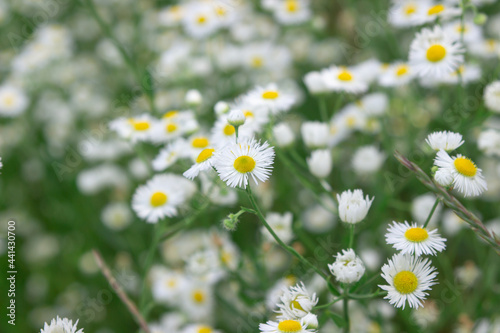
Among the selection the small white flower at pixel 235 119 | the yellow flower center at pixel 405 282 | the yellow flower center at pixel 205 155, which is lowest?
the yellow flower center at pixel 405 282

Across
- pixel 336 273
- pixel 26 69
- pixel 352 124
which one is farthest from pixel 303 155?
pixel 26 69

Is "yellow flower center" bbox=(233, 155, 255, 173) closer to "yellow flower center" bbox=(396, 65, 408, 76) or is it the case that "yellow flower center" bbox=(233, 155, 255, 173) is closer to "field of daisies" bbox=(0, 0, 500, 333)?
"field of daisies" bbox=(0, 0, 500, 333)

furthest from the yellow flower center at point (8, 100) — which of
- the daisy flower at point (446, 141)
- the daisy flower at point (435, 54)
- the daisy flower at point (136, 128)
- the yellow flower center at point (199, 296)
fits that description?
the daisy flower at point (446, 141)

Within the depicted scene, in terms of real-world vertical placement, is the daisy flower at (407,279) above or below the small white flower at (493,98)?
below

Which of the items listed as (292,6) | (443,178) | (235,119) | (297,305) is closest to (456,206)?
(443,178)

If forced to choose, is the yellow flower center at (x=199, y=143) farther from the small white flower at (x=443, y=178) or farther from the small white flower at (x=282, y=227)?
the small white flower at (x=443, y=178)

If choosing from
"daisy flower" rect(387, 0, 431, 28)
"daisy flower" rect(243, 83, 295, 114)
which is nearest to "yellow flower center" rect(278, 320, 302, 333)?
"daisy flower" rect(243, 83, 295, 114)

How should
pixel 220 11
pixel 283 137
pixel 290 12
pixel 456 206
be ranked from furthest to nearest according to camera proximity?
pixel 290 12
pixel 220 11
pixel 283 137
pixel 456 206

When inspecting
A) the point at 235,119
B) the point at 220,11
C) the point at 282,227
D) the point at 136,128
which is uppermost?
the point at 220,11

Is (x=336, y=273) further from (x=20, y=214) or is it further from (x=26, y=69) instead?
(x=26, y=69)

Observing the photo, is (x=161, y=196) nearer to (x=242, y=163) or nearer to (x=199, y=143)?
(x=199, y=143)
